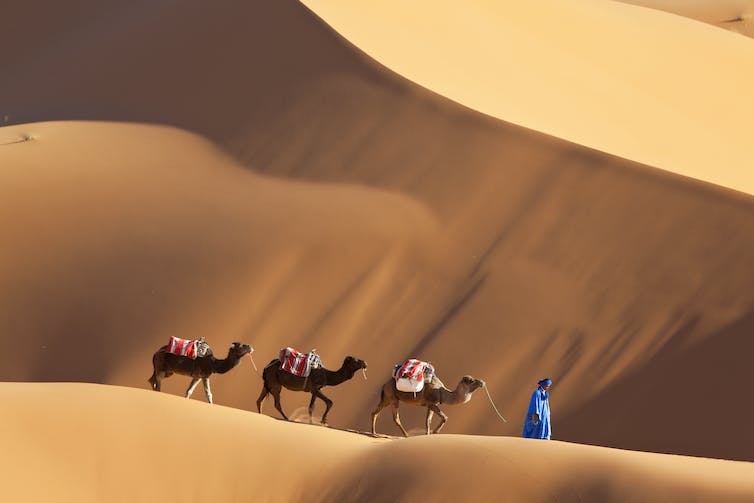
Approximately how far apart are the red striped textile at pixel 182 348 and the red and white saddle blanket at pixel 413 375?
2.60 meters

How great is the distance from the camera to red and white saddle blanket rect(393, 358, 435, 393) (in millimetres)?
17047

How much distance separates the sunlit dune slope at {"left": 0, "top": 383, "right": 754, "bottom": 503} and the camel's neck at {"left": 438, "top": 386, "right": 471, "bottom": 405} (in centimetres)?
213

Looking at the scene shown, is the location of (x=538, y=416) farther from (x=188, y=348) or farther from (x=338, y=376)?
(x=188, y=348)

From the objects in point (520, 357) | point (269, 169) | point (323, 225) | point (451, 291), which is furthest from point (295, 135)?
point (520, 357)

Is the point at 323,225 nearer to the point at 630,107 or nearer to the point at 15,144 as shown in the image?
the point at 15,144

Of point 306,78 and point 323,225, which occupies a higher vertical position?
point 306,78

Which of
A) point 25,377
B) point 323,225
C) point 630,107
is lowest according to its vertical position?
point 25,377

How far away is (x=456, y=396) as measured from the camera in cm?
1697

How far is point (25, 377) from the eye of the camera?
21.0 metres

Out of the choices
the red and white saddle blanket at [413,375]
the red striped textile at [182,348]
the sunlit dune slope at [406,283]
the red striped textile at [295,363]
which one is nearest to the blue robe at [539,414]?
the red and white saddle blanket at [413,375]

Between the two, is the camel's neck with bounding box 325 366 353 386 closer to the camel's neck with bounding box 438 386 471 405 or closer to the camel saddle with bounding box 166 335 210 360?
the camel's neck with bounding box 438 386 471 405

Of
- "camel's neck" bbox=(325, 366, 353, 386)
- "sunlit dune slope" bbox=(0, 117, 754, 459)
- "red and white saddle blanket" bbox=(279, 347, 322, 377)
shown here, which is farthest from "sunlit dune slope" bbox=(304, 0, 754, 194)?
"red and white saddle blanket" bbox=(279, 347, 322, 377)

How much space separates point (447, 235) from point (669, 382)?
4360 millimetres

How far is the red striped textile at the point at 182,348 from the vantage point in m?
17.7
